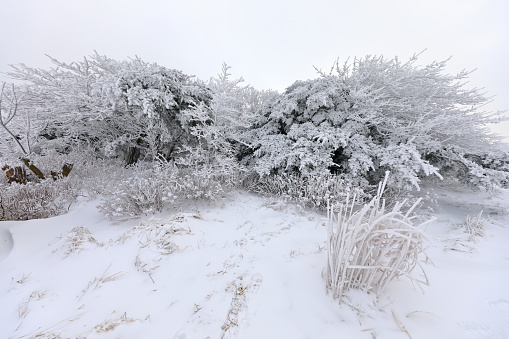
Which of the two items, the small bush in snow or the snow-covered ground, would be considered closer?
the snow-covered ground

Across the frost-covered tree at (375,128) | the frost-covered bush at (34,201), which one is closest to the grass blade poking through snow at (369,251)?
the frost-covered tree at (375,128)

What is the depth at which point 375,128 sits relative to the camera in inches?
173

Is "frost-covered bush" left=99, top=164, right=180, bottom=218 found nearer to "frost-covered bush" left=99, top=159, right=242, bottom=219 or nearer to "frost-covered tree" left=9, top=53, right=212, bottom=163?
"frost-covered bush" left=99, top=159, right=242, bottom=219

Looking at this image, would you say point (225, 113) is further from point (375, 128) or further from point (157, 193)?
point (375, 128)

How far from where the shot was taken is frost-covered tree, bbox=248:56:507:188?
3646mm

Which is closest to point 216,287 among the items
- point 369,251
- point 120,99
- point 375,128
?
point 369,251

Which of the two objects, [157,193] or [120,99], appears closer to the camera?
[157,193]

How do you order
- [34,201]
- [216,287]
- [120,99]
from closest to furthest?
[216,287], [34,201], [120,99]

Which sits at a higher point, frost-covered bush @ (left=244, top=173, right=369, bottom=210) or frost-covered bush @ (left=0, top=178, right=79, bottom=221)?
frost-covered bush @ (left=244, top=173, right=369, bottom=210)

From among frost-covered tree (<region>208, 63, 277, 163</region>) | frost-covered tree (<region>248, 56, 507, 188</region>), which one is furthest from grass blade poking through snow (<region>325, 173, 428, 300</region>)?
frost-covered tree (<region>208, 63, 277, 163</region>)

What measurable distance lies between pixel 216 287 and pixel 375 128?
14.1ft

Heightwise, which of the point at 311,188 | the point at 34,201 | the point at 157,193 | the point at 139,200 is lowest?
the point at 34,201

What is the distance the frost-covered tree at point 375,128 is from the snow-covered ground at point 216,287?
4.34 feet

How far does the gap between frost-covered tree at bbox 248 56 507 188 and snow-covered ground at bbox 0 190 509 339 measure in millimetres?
1323
